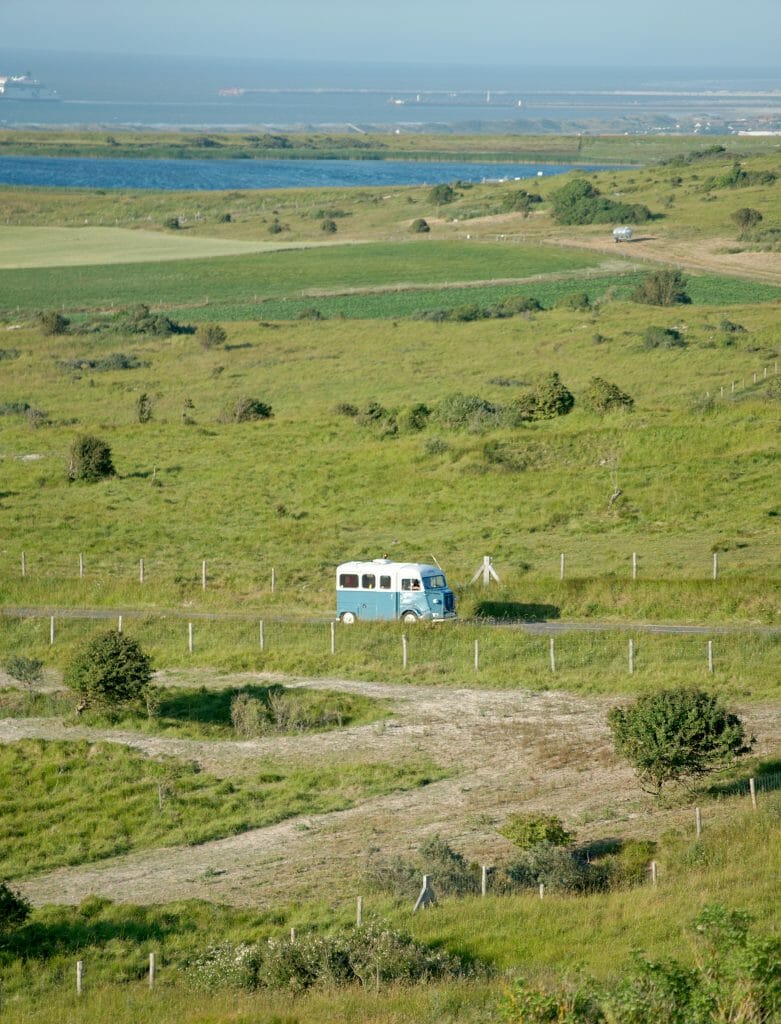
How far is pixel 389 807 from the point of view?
26.2 metres

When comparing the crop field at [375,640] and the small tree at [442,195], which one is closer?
the crop field at [375,640]

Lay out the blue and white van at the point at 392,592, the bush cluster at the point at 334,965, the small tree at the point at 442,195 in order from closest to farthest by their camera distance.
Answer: the bush cluster at the point at 334,965 < the blue and white van at the point at 392,592 < the small tree at the point at 442,195

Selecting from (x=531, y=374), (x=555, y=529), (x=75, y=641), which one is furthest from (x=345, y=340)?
(x=75, y=641)

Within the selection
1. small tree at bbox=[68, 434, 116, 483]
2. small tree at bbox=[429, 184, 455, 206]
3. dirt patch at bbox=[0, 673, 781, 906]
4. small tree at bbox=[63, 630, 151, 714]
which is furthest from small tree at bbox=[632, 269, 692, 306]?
small tree at bbox=[63, 630, 151, 714]

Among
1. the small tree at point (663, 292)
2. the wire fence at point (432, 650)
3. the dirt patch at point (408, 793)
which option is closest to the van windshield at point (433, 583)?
the wire fence at point (432, 650)

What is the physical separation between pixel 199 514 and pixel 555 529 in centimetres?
1192

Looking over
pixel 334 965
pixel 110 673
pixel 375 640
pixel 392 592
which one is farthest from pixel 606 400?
pixel 334 965

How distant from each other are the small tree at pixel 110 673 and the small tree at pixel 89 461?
25.5 meters

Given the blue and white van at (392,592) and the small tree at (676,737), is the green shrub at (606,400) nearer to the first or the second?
the blue and white van at (392,592)

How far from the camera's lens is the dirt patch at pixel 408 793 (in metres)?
23.0

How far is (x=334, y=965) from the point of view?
59.8 ft

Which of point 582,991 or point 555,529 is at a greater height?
point 582,991

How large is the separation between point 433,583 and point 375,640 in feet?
6.81

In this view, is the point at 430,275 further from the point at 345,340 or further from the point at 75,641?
the point at 75,641
